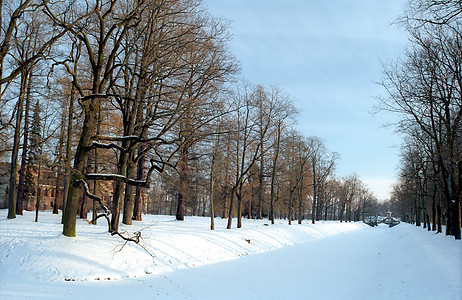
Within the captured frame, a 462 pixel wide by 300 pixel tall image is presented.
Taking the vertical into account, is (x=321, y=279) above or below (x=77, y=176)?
below

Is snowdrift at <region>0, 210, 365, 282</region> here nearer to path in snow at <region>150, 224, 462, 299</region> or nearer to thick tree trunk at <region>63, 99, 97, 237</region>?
thick tree trunk at <region>63, 99, 97, 237</region>

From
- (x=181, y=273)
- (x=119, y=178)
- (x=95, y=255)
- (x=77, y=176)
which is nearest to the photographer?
(x=95, y=255)

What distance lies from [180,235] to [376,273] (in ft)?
26.7

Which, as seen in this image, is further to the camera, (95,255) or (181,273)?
(181,273)

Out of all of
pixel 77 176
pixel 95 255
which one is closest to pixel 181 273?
pixel 95 255

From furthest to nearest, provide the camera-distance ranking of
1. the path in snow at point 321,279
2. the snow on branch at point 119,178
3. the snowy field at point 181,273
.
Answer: the snow on branch at point 119,178, the path in snow at point 321,279, the snowy field at point 181,273

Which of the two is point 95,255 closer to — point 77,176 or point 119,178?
point 119,178

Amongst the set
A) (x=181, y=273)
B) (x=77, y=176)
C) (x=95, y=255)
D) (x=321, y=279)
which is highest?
(x=77, y=176)

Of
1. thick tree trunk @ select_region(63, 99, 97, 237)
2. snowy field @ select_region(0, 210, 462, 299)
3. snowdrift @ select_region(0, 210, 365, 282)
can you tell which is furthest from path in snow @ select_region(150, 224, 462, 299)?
thick tree trunk @ select_region(63, 99, 97, 237)

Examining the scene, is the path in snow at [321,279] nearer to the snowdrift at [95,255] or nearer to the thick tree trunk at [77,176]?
the snowdrift at [95,255]

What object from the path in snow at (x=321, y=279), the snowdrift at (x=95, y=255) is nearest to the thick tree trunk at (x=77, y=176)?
the snowdrift at (x=95, y=255)

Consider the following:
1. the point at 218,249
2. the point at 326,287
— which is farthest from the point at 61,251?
the point at 326,287

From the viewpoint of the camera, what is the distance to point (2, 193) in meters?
43.5

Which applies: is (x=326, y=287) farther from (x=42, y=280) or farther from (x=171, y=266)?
(x=42, y=280)
